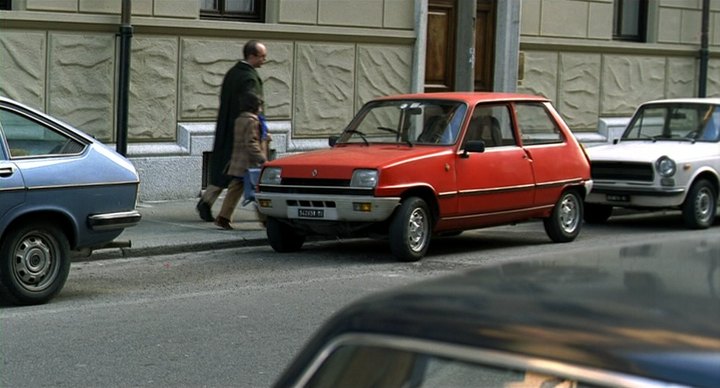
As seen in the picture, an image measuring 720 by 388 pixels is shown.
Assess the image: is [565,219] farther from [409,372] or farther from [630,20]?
[409,372]

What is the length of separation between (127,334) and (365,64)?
33.9 feet

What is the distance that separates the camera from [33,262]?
30.4ft

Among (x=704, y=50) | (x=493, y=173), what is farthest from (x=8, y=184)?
(x=704, y=50)

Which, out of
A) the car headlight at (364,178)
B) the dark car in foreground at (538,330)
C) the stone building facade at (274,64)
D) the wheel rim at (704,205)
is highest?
the stone building facade at (274,64)

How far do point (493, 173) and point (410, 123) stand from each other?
0.92m

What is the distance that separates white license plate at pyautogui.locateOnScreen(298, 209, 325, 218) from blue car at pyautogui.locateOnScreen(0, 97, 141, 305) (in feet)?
7.56

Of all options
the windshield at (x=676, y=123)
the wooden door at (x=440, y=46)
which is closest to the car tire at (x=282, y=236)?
the windshield at (x=676, y=123)

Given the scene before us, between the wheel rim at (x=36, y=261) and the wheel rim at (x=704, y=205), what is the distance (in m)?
8.45

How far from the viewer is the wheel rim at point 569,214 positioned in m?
13.6

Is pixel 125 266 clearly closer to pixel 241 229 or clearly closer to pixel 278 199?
pixel 278 199

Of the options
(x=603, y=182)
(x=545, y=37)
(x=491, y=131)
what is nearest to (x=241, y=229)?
(x=491, y=131)

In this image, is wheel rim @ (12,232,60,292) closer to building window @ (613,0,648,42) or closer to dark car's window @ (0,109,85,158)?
dark car's window @ (0,109,85,158)

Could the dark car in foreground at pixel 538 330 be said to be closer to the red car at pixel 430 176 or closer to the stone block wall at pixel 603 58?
the red car at pixel 430 176

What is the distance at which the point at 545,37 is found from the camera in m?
20.9
